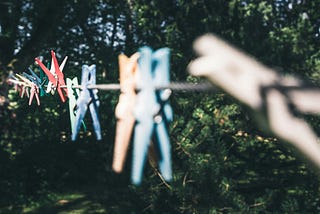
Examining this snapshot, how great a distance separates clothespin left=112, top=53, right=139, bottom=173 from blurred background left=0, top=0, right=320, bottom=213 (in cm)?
233

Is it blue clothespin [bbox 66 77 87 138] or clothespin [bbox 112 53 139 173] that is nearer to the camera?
clothespin [bbox 112 53 139 173]

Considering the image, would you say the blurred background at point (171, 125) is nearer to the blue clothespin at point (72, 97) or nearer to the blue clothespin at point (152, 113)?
the blue clothespin at point (72, 97)

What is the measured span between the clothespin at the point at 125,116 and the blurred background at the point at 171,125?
91.8 inches

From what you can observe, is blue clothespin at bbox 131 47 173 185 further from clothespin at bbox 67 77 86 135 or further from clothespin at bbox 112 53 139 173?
A: clothespin at bbox 67 77 86 135

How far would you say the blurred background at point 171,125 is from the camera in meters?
3.46

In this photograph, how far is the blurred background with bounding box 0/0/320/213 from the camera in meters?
3.46

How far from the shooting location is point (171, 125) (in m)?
3.42

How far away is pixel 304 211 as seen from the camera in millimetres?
3426

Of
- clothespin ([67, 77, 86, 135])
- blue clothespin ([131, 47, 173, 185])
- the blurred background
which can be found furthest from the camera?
the blurred background

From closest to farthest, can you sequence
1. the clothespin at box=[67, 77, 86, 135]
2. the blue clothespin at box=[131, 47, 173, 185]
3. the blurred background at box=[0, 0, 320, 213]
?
the blue clothespin at box=[131, 47, 173, 185] < the clothespin at box=[67, 77, 86, 135] < the blurred background at box=[0, 0, 320, 213]

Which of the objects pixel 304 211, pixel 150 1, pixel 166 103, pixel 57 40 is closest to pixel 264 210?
pixel 304 211

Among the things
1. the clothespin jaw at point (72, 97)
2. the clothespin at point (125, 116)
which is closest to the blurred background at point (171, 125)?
the clothespin jaw at point (72, 97)

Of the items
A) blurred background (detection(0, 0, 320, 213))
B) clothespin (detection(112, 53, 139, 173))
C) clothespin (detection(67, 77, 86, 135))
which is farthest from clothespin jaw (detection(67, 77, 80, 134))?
blurred background (detection(0, 0, 320, 213))

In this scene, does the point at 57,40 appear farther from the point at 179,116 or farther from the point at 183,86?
the point at 183,86
